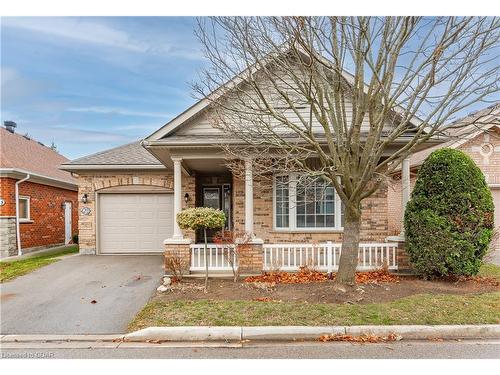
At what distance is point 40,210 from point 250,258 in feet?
31.7

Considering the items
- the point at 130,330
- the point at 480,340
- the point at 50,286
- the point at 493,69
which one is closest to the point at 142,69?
the point at 130,330

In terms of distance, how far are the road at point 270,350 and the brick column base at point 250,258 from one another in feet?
10.6

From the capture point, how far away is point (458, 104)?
6340 millimetres

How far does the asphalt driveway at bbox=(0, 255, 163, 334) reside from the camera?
5434 mm

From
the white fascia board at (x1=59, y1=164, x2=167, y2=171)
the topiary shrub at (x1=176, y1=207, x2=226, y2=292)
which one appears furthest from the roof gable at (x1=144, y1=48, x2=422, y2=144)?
the white fascia board at (x1=59, y1=164, x2=167, y2=171)

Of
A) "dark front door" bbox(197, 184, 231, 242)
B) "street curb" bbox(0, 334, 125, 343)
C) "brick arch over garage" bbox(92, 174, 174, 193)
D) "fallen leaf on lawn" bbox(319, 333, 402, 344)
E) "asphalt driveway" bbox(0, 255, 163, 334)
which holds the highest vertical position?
"brick arch over garage" bbox(92, 174, 174, 193)

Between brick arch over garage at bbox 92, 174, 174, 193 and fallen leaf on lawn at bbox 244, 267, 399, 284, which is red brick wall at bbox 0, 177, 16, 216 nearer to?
brick arch over garage at bbox 92, 174, 174, 193

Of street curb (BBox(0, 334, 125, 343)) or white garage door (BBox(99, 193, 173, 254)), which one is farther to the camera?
white garage door (BBox(99, 193, 173, 254))

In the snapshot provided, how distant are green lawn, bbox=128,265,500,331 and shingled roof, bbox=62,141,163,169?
21.8 ft

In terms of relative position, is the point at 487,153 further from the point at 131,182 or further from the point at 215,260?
the point at 131,182

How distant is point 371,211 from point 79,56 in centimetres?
786

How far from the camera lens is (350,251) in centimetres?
679

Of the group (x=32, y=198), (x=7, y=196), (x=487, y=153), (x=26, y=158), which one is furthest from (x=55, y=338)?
(x=487, y=153)

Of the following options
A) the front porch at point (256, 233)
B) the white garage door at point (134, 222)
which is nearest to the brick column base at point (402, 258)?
the front porch at point (256, 233)
